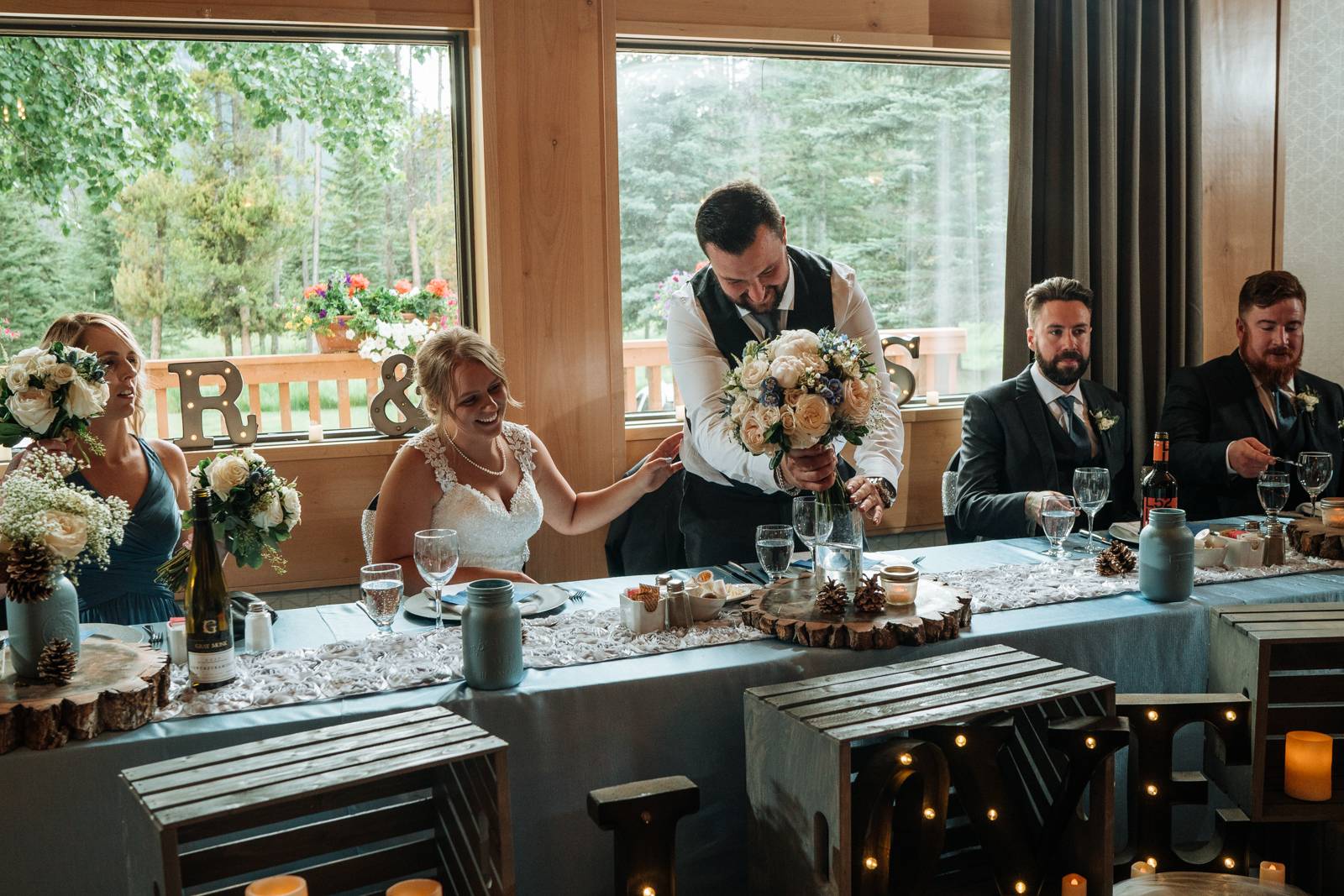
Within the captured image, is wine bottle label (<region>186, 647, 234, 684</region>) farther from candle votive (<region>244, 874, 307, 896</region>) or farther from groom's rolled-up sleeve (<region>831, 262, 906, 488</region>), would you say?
groom's rolled-up sleeve (<region>831, 262, 906, 488</region>)

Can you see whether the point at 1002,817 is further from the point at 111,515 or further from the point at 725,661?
the point at 111,515

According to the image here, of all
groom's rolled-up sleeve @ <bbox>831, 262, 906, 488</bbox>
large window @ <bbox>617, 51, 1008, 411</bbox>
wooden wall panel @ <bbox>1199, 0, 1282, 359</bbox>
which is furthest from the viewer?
wooden wall panel @ <bbox>1199, 0, 1282, 359</bbox>

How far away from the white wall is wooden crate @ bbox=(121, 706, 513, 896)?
13.5 feet

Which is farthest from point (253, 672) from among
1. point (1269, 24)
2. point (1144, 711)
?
point (1269, 24)

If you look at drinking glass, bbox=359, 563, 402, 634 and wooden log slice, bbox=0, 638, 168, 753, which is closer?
wooden log slice, bbox=0, 638, 168, 753

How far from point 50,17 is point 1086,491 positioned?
3.11 meters

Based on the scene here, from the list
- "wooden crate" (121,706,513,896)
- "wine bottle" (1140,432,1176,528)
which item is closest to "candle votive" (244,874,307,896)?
"wooden crate" (121,706,513,896)

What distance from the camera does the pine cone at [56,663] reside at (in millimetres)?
1624

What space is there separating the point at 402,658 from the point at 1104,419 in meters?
2.23

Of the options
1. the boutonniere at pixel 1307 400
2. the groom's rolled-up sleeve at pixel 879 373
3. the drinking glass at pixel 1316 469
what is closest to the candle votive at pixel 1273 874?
the groom's rolled-up sleeve at pixel 879 373

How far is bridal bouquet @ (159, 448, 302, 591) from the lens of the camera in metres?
1.88

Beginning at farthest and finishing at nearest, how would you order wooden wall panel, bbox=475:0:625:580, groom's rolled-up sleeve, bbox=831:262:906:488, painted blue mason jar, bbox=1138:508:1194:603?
wooden wall panel, bbox=475:0:625:580 < groom's rolled-up sleeve, bbox=831:262:906:488 < painted blue mason jar, bbox=1138:508:1194:603

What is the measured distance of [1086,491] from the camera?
2.43 meters

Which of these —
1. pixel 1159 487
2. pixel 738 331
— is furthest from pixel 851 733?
pixel 738 331
